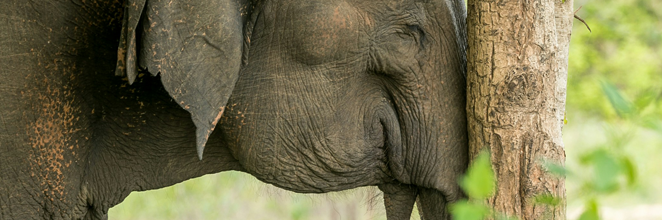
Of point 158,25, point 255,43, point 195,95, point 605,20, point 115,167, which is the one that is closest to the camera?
point 158,25

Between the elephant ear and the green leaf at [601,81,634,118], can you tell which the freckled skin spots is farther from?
the green leaf at [601,81,634,118]

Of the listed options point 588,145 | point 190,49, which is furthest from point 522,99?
point 588,145

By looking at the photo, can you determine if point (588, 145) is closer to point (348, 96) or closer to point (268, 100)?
point (348, 96)

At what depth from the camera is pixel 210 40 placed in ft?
6.21

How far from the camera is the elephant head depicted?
6.73ft

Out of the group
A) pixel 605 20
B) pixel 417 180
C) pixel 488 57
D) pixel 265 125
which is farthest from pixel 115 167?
pixel 605 20

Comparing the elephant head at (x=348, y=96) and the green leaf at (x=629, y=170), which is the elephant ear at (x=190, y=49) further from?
the green leaf at (x=629, y=170)

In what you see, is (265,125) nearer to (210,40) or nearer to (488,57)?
(210,40)

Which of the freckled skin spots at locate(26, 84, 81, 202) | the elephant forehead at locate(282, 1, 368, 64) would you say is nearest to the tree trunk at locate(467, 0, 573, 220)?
the elephant forehead at locate(282, 1, 368, 64)

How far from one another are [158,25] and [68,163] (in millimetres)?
703

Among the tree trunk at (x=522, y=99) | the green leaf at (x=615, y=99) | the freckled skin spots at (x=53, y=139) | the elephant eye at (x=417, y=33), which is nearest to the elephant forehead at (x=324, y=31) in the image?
the elephant eye at (x=417, y=33)

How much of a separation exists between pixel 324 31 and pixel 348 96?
0.25 metres

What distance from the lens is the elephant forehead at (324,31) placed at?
2004 mm

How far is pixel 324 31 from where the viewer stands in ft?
6.59
